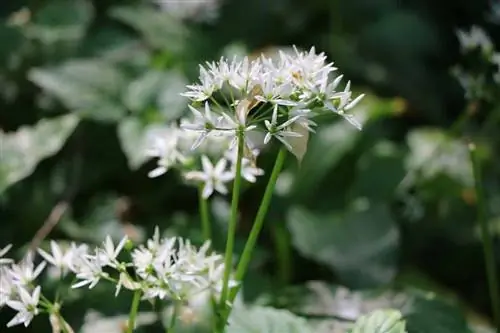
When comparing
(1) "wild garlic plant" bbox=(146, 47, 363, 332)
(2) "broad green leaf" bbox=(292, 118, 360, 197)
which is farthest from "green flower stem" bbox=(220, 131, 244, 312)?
(2) "broad green leaf" bbox=(292, 118, 360, 197)

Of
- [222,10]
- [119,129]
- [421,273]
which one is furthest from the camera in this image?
[222,10]

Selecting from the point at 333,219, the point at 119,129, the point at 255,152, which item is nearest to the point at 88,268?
the point at 255,152

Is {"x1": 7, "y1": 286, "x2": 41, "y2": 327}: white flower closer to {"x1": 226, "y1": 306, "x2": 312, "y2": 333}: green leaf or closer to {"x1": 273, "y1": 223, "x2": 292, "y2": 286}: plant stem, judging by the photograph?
{"x1": 226, "y1": 306, "x2": 312, "y2": 333}: green leaf

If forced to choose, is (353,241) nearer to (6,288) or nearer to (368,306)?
(368,306)

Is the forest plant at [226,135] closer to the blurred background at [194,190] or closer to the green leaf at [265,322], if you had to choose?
the green leaf at [265,322]

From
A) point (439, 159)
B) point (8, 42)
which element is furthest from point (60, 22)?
point (439, 159)

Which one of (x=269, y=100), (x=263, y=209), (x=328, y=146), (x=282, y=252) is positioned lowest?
(x=282, y=252)

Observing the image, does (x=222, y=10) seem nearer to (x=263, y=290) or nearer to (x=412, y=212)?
(x=412, y=212)
